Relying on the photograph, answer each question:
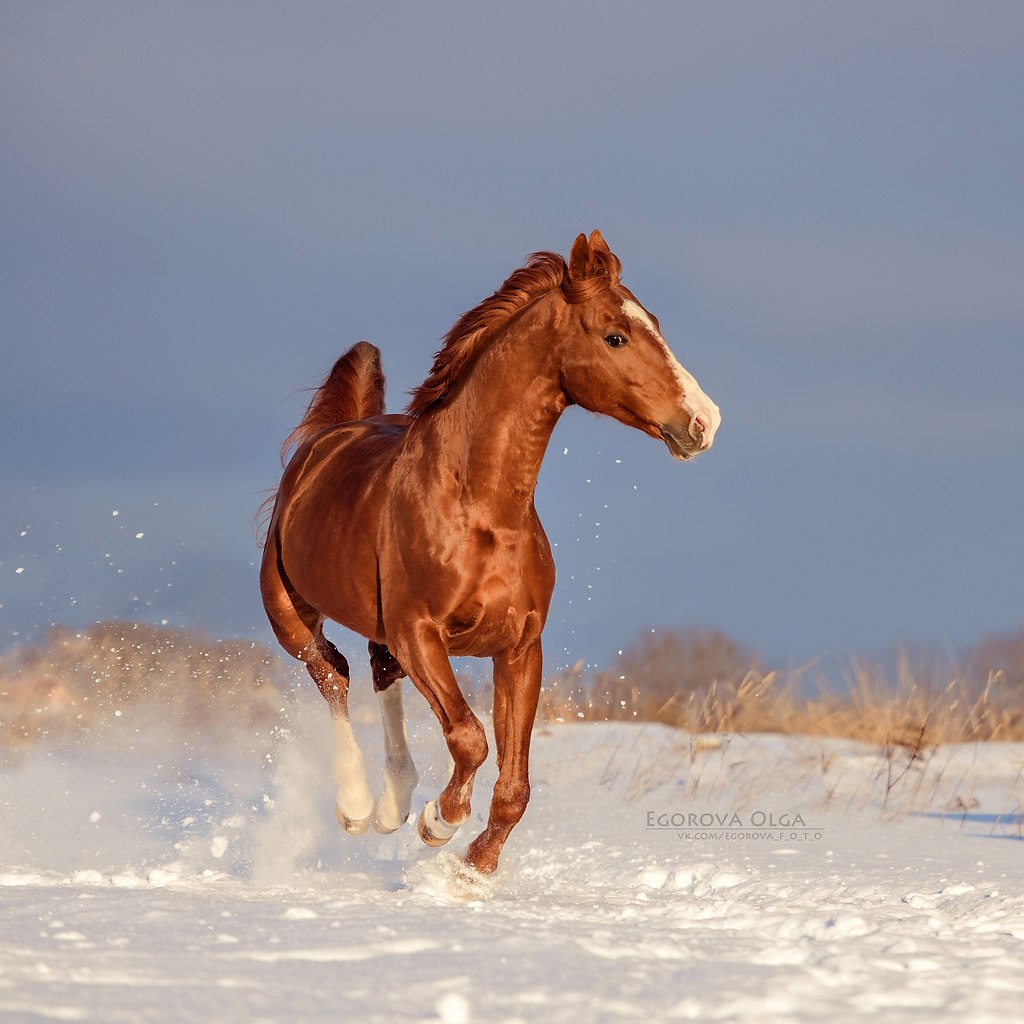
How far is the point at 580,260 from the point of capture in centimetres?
470

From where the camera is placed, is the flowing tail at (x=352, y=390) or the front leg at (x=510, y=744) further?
the flowing tail at (x=352, y=390)

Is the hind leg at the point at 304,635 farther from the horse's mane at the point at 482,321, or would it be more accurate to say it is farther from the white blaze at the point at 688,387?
the white blaze at the point at 688,387

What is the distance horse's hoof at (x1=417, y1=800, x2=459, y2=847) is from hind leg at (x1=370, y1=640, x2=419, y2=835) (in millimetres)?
738

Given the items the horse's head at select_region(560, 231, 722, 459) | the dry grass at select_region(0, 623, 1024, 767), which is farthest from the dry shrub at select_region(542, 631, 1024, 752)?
the horse's head at select_region(560, 231, 722, 459)

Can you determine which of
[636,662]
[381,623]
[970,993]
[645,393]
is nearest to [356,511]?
[381,623]

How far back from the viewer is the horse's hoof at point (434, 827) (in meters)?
5.11

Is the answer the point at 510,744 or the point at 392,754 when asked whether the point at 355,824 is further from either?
the point at 510,744

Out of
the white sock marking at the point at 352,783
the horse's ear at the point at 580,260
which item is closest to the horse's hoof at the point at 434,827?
the white sock marking at the point at 352,783

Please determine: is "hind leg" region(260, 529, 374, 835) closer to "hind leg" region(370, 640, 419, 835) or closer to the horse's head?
"hind leg" region(370, 640, 419, 835)

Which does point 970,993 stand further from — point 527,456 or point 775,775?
point 775,775

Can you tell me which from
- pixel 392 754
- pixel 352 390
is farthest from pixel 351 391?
pixel 392 754

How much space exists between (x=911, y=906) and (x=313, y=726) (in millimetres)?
3506

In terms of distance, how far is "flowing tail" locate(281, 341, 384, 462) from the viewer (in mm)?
7637

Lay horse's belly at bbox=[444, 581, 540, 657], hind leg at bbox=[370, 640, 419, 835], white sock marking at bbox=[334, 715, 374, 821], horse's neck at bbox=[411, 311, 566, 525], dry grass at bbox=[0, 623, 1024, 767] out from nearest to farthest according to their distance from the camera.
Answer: horse's neck at bbox=[411, 311, 566, 525], horse's belly at bbox=[444, 581, 540, 657], hind leg at bbox=[370, 640, 419, 835], white sock marking at bbox=[334, 715, 374, 821], dry grass at bbox=[0, 623, 1024, 767]
